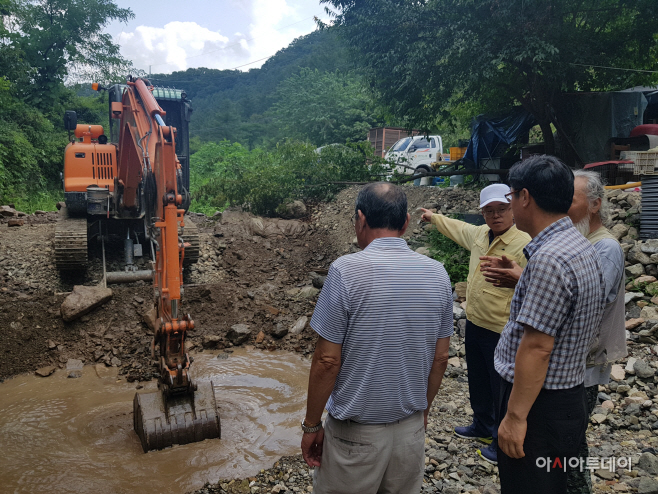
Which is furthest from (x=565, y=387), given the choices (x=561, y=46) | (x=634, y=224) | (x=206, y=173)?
(x=206, y=173)

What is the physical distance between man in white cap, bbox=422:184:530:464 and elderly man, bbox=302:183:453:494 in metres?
1.30

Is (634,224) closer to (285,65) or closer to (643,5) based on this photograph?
(643,5)

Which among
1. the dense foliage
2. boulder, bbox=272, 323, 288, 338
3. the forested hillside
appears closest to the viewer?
boulder, bbox=272, 323, 288, 338

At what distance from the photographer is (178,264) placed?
4211 mm

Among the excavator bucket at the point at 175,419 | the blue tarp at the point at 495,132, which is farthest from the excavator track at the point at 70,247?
the blue tarp at the point at 495,132

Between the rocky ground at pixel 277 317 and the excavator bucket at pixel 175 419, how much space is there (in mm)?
613

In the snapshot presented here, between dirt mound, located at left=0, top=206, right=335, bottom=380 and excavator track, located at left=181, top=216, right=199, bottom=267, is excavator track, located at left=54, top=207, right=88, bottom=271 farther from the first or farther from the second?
excavator track, located at left=181, top=216, right=199, bottom=267

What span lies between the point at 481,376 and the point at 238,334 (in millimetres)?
3936

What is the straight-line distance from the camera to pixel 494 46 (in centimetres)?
966

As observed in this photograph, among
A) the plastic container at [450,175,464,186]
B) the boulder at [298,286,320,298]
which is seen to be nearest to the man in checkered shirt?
the boulder at [298,286,320,298]

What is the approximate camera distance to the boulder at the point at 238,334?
6.94 meters

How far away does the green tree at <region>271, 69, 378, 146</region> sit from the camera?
3028cm

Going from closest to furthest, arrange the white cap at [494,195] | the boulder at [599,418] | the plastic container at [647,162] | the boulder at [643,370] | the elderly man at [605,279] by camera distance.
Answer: the elderly man at [605,279] → the white cap at [494,195] → the boulder at [599,418] → the boulder at [643,370] → the plastic container at [647,162]

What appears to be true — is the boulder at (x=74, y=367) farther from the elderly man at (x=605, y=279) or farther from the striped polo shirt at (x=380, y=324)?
the elderly man at (x=605, y=279)
